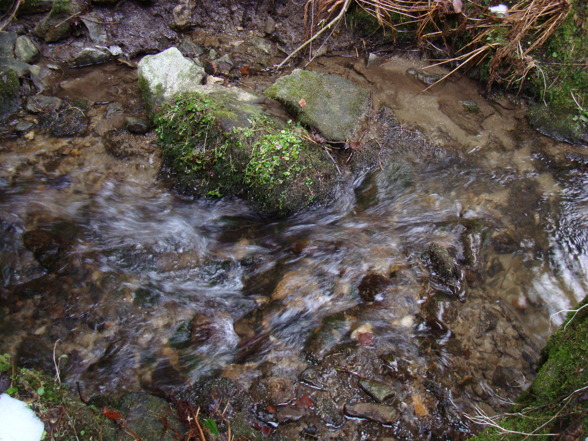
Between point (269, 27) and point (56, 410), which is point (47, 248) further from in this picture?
point (269, 27)

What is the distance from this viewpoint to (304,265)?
13.2 feet

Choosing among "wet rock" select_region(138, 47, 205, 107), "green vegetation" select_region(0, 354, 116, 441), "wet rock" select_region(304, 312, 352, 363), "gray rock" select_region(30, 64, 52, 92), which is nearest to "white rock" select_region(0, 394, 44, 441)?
"green vegetation" select_region(0, 354, 116, 441)

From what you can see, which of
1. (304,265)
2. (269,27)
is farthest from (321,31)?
(304,265)

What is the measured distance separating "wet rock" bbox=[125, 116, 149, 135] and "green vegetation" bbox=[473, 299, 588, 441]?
4294 millimetres

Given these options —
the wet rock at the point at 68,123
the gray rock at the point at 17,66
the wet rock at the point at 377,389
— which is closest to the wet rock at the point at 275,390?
the wet rock at the point at 377,389

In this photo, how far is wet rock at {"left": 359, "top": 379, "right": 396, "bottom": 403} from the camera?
10.1 ft

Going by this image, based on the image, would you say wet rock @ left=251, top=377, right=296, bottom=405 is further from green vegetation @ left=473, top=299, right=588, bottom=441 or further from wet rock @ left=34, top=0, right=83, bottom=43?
wet rock @ left=34, top=0, right=83, bottom=43

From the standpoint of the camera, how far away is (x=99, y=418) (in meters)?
2.43

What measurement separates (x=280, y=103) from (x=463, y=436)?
3.70m

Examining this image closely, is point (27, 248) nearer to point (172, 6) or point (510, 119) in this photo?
point (172, 6)

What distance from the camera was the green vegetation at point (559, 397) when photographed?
2074 mm

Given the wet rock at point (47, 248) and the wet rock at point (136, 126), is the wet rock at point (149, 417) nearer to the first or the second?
the wet rock at point (47, 248)

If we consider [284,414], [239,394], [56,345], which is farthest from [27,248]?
[284,414]

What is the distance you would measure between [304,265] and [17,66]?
165 inches
